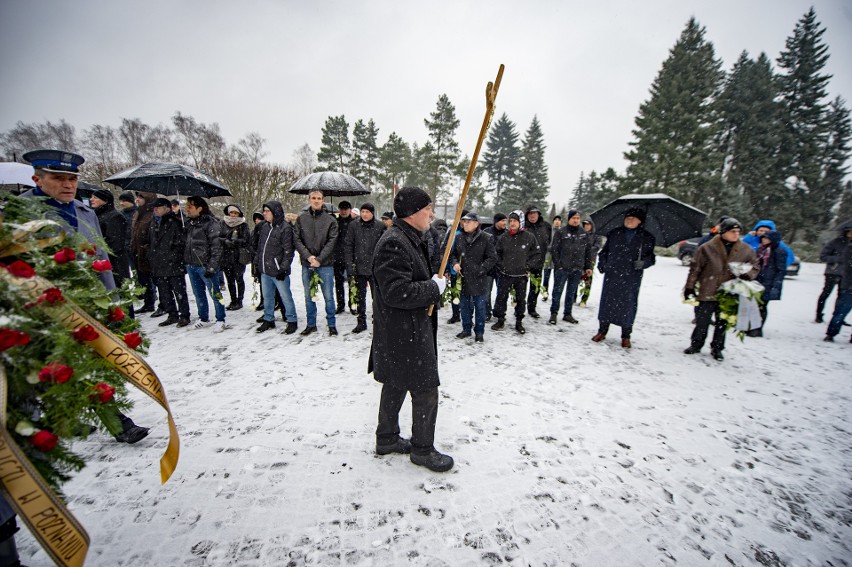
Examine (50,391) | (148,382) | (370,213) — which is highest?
(370,213)

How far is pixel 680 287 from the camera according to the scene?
1196 centimetres

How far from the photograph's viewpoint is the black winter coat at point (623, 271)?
5.55m

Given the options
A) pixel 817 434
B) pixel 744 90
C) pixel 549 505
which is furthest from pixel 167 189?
pixel 744 90

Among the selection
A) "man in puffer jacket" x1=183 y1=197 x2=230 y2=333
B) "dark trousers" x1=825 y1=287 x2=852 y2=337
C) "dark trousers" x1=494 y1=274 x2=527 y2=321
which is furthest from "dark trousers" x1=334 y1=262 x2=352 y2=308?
"dark trousers" x1=825 y1=287 x2=852 y2=337

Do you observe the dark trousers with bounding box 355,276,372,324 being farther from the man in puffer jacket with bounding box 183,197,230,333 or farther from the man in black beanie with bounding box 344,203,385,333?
the man in puffer jacket with bounding box 183,197,230,333

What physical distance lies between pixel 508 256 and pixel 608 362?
2.42m

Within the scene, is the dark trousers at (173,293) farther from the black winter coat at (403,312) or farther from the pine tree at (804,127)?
the pine tree at (804,127)

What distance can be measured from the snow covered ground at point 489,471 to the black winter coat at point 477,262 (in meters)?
1.31

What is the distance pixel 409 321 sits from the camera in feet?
8.27

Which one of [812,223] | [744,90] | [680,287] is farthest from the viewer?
[744,90]

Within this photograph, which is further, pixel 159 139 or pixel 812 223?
pixel 159 139

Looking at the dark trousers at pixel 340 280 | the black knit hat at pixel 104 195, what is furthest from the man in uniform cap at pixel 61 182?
the dark trousers at pixel 340 280

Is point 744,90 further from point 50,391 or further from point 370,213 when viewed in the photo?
point 50,391

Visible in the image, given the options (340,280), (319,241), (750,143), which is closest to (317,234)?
(319,241)
